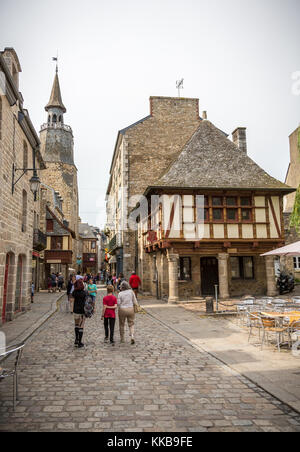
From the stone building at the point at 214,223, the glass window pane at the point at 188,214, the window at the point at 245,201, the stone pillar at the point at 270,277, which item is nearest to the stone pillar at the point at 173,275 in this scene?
the stone building at the point at 214,223

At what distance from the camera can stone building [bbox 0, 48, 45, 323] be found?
9.59 m

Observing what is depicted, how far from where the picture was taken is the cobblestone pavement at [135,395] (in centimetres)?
372

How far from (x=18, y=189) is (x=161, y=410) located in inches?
375

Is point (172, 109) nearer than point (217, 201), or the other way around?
point (217, 201)

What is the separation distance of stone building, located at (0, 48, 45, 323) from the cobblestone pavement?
13.5 ft

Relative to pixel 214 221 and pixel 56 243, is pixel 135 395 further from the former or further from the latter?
pixel 56 243

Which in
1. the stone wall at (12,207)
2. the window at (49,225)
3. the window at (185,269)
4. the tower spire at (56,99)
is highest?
the tower spire at (56,99)

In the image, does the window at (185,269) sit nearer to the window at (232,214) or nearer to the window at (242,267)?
the window at (242,267)

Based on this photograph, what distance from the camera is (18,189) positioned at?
1166 centimetres

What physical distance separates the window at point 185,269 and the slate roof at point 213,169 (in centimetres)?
426

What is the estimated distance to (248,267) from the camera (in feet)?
61.9

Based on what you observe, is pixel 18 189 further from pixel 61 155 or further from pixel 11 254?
pixel 61 155

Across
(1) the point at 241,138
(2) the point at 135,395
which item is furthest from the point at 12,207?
(1) the point at 241,138

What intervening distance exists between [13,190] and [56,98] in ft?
145
